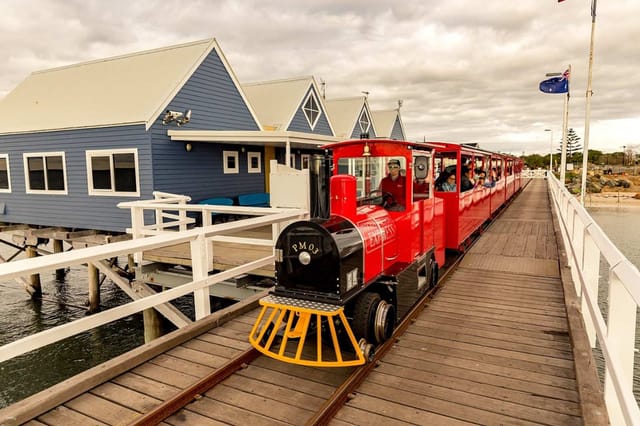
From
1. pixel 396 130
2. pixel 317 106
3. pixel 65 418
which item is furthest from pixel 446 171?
pixel 396 130

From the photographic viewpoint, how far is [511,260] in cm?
856

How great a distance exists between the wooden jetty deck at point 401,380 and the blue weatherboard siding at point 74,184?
8423 mm

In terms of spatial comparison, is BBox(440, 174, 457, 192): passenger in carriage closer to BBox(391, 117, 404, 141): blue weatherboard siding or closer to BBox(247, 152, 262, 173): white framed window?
BBox(247, 152, 262, 173): white framed window

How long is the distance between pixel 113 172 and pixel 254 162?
513cm

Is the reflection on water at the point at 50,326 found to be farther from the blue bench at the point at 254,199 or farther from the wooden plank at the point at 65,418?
the wooden plank at the point at 65,418

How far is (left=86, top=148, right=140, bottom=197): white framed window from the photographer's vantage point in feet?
40.4

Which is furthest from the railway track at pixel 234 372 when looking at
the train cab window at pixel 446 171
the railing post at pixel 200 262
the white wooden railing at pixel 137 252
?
the train cab window at pixel 446 171

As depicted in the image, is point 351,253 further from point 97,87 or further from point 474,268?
point 97,87

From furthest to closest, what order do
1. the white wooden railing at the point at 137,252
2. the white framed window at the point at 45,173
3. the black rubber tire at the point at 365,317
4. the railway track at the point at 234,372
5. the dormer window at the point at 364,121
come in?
the dormer window at the point at 364,121
the white framed window at the point at 45,173
the black rubber tire at the point at 365,317
the railway track at the point at 234,372
the white wooden railing at the point at 137,252

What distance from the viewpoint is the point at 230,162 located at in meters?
15.0

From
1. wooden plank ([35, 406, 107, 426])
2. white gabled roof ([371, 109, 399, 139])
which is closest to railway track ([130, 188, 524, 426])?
wooden plank ([35, 406, 107, 426])

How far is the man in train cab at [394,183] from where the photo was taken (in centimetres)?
570

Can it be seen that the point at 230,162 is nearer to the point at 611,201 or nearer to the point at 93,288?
the point at 93,288

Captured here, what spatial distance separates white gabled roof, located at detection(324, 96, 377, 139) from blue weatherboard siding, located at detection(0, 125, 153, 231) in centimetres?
1468
